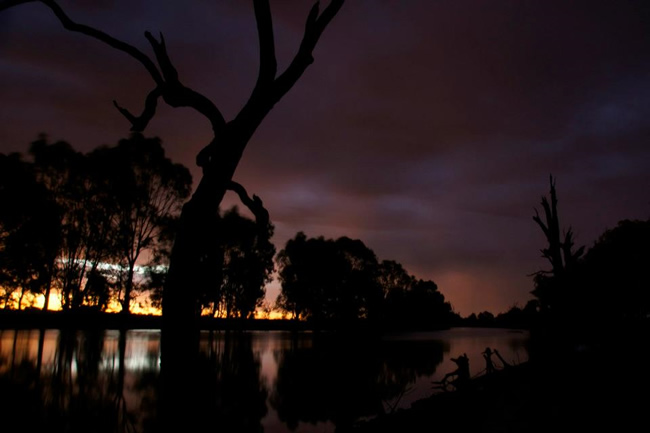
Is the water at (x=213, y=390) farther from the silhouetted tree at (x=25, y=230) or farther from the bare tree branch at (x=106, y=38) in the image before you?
the silhouetted tree at (x=25, y=230)

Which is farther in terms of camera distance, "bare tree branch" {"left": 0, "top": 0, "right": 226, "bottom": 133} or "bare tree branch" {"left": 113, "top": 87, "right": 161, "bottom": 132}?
"bare tree branch" {"left": 113, "top": 87, "right": 161, "bottom": 132}

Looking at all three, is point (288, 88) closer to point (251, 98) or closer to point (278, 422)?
point (251, 98)

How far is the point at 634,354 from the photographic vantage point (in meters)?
13.8

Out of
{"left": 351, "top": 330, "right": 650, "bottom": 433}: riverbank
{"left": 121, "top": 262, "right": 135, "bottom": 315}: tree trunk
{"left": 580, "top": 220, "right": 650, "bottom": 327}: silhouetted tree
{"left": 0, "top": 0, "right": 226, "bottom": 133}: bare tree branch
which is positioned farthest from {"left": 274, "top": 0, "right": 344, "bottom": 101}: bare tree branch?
{"left": 121, "top": 262, "right": 135, "bottom": 315}: tree trunk

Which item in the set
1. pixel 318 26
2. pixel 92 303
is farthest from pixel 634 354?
pixel 92 303

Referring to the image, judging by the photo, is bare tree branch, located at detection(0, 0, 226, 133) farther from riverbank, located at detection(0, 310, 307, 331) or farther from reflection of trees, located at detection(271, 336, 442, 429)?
riverbank, located at detection(0, 310, 307, 331)

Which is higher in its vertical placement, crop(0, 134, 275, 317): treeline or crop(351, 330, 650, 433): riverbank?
crop(0, 134, 275, 317): treeline

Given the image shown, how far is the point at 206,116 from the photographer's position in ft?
15.4

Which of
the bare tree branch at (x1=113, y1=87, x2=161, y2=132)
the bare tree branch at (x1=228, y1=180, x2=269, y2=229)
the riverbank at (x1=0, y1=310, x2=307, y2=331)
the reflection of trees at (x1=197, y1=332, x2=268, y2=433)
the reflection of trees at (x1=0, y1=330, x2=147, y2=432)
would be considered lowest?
the reflection of trees at (x1=197, y1=332, x2=268, y2=433)

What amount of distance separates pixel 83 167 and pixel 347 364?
39104mm

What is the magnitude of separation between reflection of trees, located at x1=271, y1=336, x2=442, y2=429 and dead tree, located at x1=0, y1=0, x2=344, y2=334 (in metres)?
8.34

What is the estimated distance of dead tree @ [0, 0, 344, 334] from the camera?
403cm

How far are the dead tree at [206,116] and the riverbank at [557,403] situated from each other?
7.11m

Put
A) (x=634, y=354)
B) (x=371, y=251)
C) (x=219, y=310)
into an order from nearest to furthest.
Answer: (x=634, y=354) → (x=219, y=310) → (x=371, y=251)
